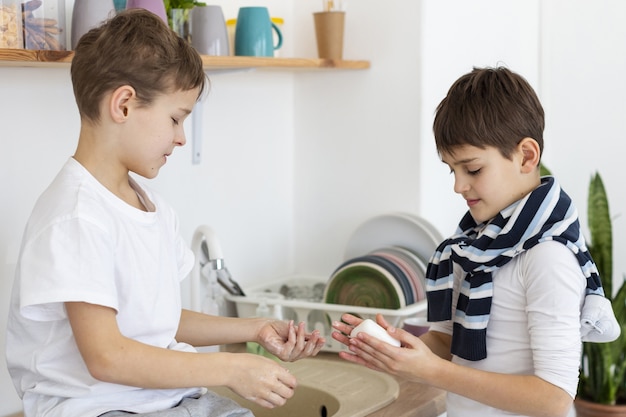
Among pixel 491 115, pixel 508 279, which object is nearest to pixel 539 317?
pixel 508 279

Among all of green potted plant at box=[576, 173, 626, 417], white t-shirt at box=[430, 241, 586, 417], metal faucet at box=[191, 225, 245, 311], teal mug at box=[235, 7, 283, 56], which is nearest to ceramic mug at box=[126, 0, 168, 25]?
teal mug at box=[235, 7, 283, 56]

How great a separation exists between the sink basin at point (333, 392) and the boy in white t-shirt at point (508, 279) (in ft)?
0.89

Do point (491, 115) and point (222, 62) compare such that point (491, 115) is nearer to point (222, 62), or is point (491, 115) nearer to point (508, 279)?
point (508, 279)

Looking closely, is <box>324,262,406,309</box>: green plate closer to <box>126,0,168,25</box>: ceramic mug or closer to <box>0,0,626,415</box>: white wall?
<box>0,0,626,415</box>: white wall

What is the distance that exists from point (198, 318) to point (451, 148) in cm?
Answer: 55

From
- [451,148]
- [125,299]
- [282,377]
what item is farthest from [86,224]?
[451,148]

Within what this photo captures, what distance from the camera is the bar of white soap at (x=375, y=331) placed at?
4.93 ft

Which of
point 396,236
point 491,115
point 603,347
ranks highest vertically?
point 491,115

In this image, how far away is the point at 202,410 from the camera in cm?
141

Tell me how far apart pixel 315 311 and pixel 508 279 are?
30.8 inches

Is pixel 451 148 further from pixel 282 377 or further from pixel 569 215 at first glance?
pixel 282 377

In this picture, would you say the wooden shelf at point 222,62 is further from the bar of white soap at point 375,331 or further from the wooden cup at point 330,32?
the bar of white soap at point 375,331

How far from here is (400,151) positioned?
243cm

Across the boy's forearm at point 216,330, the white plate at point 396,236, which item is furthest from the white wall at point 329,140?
the boy's forearm at point 216,330
